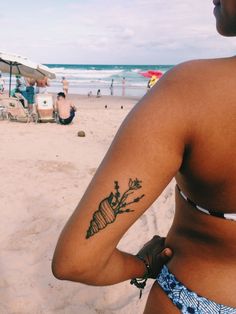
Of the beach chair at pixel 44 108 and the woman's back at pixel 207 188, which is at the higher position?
the woman's back at pixel 207 188

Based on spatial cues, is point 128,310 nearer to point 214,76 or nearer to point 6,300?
point 6,300

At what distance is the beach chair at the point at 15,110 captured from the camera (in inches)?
485

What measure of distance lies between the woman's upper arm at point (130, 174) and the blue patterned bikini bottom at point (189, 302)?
0.31m

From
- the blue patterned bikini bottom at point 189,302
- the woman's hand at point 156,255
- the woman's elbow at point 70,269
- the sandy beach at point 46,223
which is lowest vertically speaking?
the sandy beach at point 46,223

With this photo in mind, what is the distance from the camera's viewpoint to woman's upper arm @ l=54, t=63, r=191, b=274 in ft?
3.01

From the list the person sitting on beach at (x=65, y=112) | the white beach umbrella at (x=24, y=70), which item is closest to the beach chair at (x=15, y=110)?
the person sitting on beach at (x=65, y=112)

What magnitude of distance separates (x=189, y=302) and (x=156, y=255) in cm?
21

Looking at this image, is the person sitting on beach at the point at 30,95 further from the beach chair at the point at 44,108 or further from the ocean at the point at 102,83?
the ocean at the point at 102,83

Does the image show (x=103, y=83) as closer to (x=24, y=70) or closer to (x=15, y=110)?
(x=24, y=70)

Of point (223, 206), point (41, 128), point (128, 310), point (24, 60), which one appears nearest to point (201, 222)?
point (223, 206)

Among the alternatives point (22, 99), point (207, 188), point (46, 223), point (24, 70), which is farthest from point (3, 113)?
point (207, 188)

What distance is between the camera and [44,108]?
1247 centimetres

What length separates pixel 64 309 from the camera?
3057mm

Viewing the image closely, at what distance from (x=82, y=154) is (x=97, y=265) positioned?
6.86 metres
